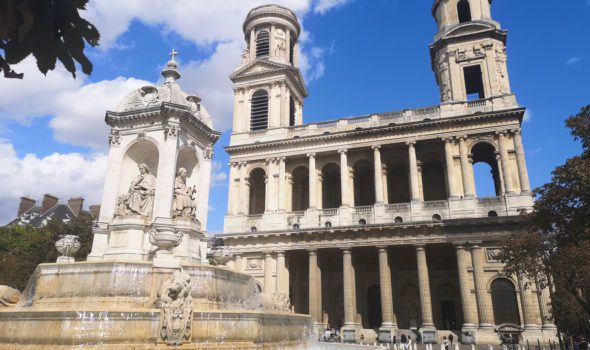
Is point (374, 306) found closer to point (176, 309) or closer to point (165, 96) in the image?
point (165, 96)

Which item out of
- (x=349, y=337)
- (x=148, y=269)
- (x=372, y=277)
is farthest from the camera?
(x=372, y=277)

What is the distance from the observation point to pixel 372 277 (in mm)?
33406

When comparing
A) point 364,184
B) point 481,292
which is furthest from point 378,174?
point 481,292

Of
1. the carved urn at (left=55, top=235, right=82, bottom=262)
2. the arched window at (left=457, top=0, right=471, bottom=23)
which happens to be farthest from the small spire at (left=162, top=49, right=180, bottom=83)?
the arched window at (left=457, top=0, right=471, bottom=23)

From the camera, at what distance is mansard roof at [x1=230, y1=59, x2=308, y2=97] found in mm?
37281

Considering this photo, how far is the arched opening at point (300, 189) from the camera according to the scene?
3604 cm

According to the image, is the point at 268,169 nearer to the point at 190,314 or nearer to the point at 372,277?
the point at 372,277

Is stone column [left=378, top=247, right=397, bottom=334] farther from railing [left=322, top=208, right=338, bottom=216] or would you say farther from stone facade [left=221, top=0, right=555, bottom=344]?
railing [left=322, top=208, right=338, bottom=216]

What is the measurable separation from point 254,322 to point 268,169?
86.1ft

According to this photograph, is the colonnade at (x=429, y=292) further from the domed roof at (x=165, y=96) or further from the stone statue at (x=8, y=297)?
the stone statue at (x=8, y=297)

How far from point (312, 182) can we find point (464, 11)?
A: 64.7 feet

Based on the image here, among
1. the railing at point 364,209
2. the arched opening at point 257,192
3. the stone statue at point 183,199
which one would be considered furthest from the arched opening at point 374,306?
the stone statue at point 183,199

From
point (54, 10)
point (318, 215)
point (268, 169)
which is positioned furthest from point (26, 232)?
point (54, 10)

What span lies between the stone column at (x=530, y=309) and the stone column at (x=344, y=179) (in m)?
12.3
